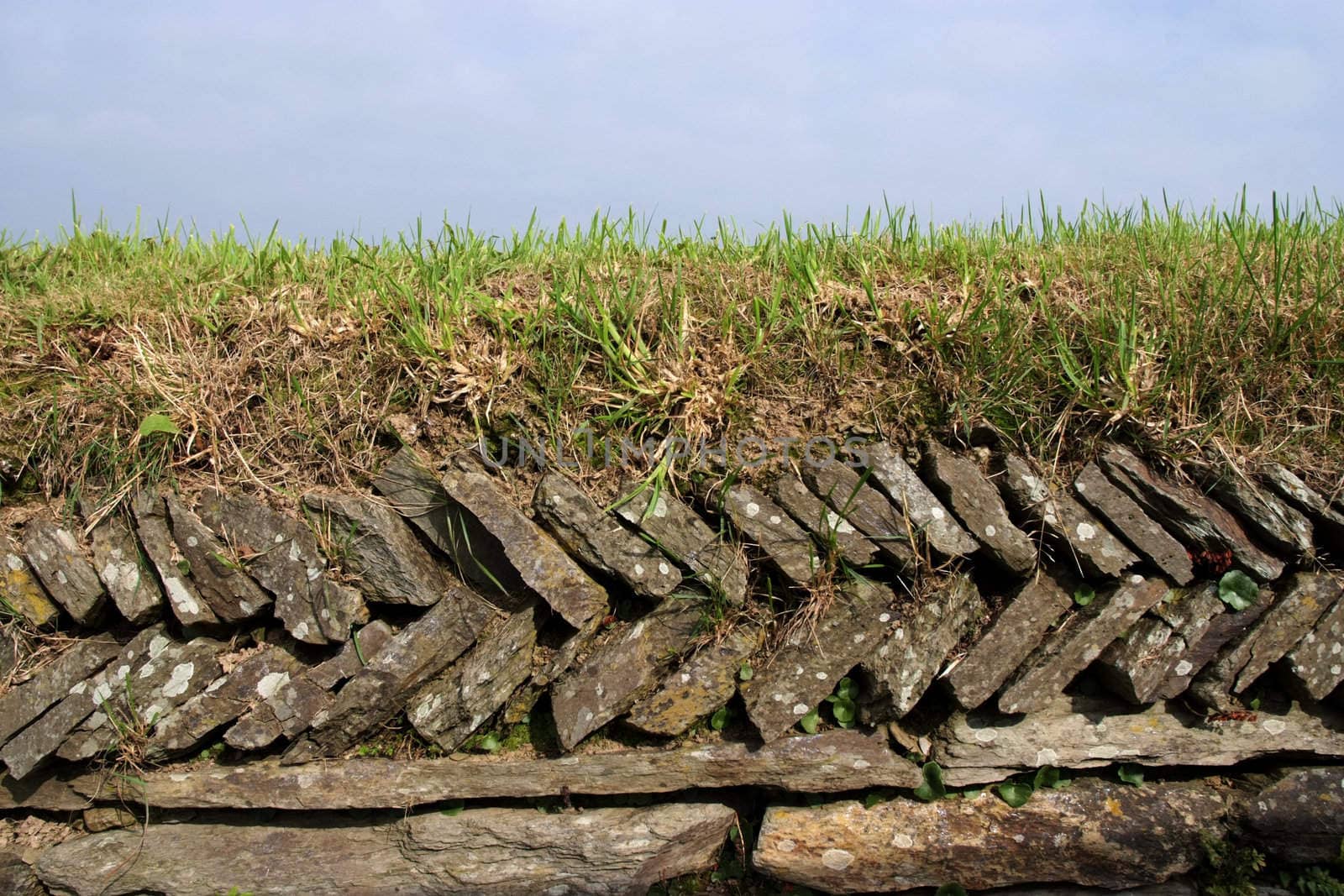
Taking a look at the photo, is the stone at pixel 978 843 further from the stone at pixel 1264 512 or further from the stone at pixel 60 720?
the stone at pixel 60 720

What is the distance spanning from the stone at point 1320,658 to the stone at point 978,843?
803 mm

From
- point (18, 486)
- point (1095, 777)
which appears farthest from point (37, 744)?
point (1095, 777)

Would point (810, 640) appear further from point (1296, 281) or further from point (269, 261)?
point (269, 261)

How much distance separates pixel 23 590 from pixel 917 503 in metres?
4.18

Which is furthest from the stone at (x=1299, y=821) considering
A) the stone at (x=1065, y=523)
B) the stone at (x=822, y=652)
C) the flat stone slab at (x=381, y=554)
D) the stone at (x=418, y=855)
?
the flat stone slab at (x=381, y=554)

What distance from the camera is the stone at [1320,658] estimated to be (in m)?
4.09

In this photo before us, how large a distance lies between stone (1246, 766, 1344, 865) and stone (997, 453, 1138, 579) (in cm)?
126

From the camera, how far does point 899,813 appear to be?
404 centimetres

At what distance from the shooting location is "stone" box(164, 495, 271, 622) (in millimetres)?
4109

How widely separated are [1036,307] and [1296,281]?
1347 mm

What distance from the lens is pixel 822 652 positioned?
3961mm

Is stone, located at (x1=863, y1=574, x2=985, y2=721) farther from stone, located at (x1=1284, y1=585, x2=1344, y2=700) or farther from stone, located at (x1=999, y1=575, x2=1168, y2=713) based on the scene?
stone, located at (x1=1284, y1=585, x2=1344, y2=700)

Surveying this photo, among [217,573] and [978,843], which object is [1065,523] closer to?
[978,843]

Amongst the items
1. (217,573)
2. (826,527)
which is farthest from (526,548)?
(217,573)
